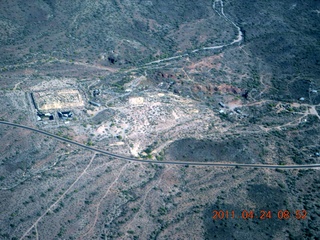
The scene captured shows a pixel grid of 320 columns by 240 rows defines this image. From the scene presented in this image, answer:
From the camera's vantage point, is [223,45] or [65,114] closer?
[65,114]

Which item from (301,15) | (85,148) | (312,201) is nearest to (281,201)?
(312,201)

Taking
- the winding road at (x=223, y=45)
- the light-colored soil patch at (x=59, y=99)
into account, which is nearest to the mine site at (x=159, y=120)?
the light-colored soil patch at (x=59, y=99)

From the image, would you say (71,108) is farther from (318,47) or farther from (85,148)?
(318,47)

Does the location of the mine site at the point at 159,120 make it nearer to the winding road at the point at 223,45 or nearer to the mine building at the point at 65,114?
the mine building at the point at 65,114
